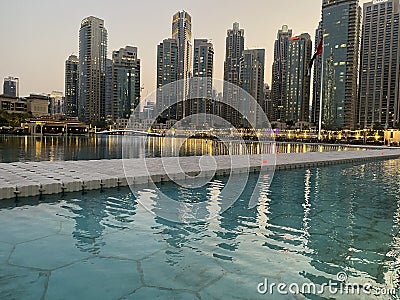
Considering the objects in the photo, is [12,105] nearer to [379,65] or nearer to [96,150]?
[96,150]

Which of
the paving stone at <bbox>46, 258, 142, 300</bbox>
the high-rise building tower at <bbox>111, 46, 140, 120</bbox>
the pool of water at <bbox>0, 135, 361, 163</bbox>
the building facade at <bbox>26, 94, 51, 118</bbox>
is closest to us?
the paving stone at <bbox>46, 258, 142, 300</bbox>

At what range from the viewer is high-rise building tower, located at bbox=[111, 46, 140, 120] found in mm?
171500

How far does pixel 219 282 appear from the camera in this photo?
15.8 feet

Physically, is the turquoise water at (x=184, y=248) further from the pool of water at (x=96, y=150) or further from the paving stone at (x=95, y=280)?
the pool of water at (x=96, y=150)

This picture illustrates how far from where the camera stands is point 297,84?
186 meters

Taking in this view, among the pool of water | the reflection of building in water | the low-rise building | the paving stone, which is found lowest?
the paving stone

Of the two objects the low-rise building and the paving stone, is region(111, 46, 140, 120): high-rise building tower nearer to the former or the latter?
the low-rise building

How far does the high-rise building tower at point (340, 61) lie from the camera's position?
97.6m

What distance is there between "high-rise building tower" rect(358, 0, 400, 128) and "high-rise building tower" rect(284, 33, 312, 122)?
30.1 m

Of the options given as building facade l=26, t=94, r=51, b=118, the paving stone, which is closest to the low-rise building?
building facade l=26, t=94, r=51, b=118

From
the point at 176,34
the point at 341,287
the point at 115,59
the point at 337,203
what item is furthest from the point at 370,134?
the point at 115,59

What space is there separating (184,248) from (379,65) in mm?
203126

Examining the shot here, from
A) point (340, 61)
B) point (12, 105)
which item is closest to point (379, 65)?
point (340, 61)

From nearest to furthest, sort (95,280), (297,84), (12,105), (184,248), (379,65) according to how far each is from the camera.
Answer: (95,280), (184,248), (12,105), (379,65), (297,84)
